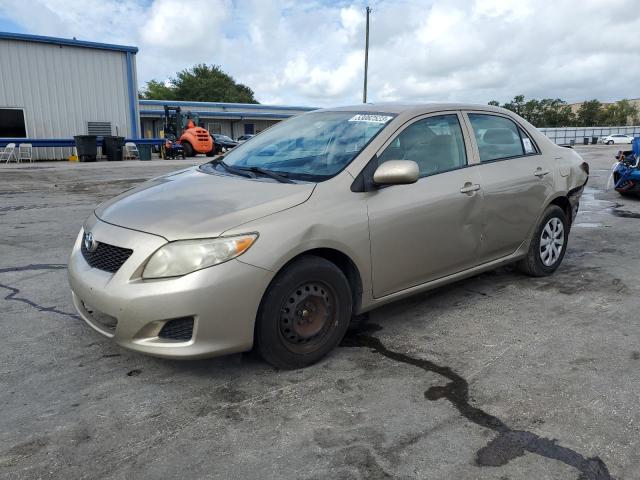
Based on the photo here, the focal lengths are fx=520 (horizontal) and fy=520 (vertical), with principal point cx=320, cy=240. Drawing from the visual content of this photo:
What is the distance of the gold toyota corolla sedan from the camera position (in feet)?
8.92

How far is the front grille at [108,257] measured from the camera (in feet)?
9.26

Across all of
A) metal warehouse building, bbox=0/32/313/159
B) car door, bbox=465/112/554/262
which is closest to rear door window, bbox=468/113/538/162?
car door, bbox=465/112/554/262

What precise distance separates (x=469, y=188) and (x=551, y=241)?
152cm

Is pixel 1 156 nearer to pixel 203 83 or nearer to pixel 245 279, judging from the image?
pixel 245 279

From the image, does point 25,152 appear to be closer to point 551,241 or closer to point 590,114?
point 551,241

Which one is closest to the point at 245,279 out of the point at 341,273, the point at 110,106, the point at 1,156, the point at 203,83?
the point at 341,273

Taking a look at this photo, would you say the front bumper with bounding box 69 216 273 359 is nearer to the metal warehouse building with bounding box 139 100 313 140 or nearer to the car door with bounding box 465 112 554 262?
the car door with bounding box 465 112 554 262

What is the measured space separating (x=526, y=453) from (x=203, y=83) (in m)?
71.6

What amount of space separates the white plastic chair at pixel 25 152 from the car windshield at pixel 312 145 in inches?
797

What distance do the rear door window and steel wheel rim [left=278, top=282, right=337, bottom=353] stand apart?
190 centimetres

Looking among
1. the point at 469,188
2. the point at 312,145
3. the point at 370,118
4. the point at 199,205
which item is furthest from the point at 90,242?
the point at 469,188

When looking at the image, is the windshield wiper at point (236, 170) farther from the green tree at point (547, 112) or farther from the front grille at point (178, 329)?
the green tree at point (547, 112)

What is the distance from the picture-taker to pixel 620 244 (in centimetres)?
638

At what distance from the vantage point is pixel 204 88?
67875 millimetres
